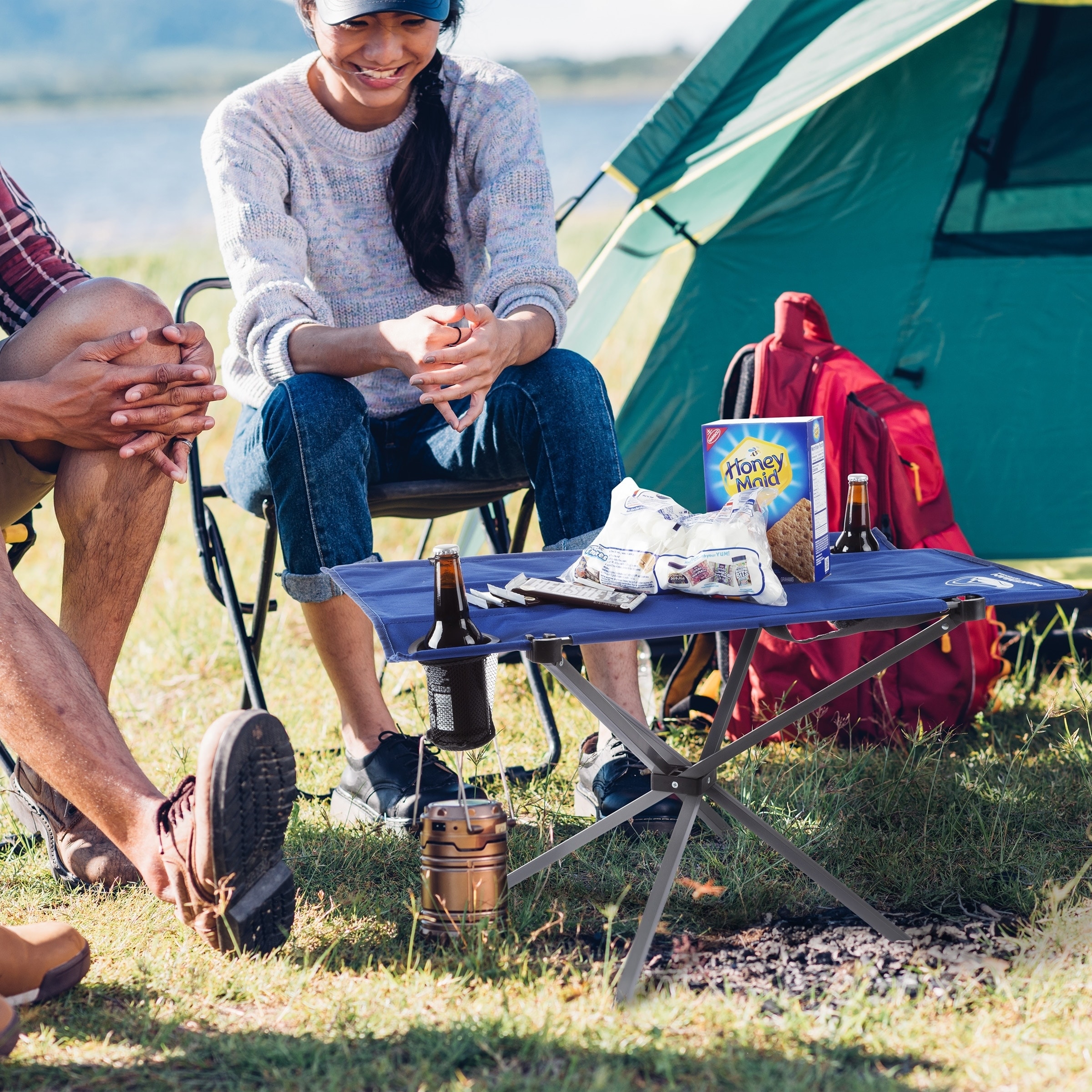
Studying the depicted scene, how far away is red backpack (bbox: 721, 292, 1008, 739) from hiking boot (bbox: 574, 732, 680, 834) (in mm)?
428

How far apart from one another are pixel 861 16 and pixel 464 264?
1.24 metres

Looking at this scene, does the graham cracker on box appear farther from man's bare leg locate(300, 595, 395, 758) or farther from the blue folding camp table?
man's bare leg locate(300, 595, 395, 758)

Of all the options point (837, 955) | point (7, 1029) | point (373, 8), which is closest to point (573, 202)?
point (373, 8)

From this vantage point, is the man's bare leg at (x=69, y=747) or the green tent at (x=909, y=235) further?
the green tent at (x=909, y=235)

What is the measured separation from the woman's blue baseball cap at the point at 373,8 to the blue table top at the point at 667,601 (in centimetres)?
98

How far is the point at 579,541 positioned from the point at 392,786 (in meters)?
0.52

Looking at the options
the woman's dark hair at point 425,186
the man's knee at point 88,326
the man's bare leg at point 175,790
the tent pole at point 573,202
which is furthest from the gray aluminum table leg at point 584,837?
the tent pole at point 573,202

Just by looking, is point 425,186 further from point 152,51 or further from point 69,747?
point 152,51

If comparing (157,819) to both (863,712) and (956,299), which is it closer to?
(863,712)

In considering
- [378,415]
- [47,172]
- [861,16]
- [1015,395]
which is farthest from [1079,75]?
[47,172]

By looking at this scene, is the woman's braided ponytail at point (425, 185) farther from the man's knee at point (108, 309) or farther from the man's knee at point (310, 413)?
the man's knee at point (108, 309)

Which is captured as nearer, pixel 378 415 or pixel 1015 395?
pixel 378 415

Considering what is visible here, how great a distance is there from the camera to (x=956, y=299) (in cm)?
320

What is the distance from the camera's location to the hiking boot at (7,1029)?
1390 mm
